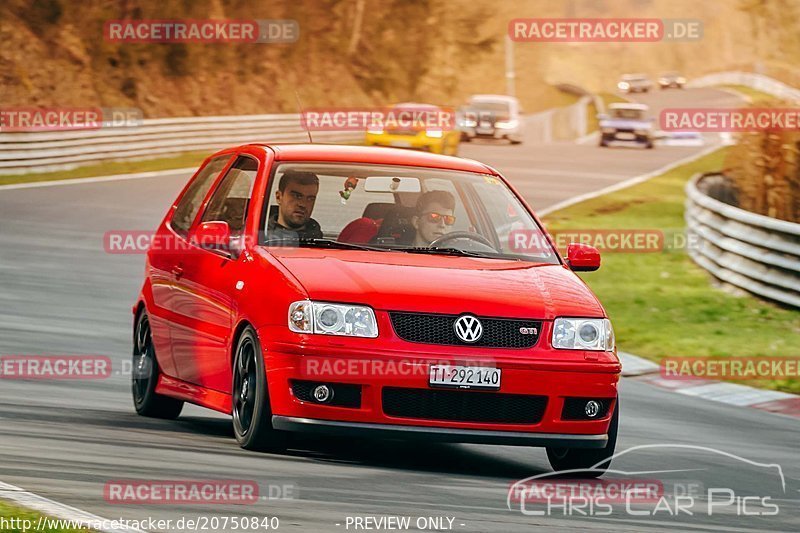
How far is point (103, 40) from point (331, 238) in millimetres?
42470

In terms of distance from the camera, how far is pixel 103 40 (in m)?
50.0

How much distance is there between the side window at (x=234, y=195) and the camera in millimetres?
9117

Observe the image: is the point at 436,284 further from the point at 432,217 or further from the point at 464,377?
the point at 432,217

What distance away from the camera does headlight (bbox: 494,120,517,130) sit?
5250 cm

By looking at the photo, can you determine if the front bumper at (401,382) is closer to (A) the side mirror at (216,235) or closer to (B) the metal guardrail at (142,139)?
(A) the side mirror at (216,235)

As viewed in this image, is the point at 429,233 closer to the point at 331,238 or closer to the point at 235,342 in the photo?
the point at 331,238

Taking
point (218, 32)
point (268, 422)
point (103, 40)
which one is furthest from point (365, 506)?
point (218, 32)

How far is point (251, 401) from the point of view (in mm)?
7945

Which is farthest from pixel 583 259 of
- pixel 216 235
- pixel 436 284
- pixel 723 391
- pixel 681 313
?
pixel 681 313

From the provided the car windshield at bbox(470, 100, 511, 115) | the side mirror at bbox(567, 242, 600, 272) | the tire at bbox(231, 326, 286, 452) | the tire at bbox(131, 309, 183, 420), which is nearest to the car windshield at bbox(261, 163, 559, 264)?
the side mirror at bbox(567, 242, 600, 272)

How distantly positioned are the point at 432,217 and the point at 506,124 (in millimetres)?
44276

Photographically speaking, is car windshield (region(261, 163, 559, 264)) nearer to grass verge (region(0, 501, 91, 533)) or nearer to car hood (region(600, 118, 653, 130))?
grass verge (region(0, 501, 91, 533))
